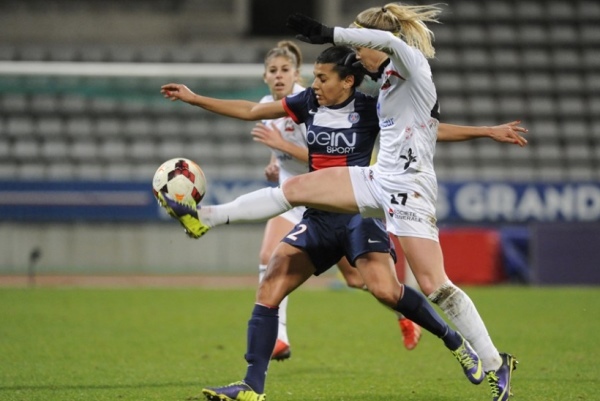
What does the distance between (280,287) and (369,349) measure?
2854 millimetres

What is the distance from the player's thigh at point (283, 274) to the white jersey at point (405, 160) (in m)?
0.58

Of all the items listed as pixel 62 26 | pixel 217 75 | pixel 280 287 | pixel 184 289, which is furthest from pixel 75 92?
pixel 280 287

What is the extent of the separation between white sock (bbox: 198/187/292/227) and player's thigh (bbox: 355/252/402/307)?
77 cm

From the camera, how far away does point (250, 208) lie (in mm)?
5270

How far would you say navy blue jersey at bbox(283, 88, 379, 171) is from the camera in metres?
6.04

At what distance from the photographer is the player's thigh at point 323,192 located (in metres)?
5.32

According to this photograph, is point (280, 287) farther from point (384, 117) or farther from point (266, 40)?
point (266, 40)

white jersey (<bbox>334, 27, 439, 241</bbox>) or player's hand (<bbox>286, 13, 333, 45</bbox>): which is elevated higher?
player's hand (<bbox>286, 13, 333, 45</bbox>)

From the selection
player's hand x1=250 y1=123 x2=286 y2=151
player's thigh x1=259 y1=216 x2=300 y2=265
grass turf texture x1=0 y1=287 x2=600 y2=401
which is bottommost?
grass turf texture x1=0 y1=287 x2=600 y2=401

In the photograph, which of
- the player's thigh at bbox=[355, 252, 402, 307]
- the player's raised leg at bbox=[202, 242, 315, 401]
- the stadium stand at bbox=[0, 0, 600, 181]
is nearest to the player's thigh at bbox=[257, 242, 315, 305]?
the player's raised leg at bbox=[202, 242, 315, 401]

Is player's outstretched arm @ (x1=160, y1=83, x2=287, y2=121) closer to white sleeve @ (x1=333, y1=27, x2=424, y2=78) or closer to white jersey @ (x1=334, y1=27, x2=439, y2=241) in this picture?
white jersey @ (x1=334, y1=27, x2=439, y2=241)

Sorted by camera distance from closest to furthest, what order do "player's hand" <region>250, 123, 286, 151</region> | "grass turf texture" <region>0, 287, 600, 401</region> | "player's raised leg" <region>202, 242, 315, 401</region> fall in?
"player's raised leg" <region>202, 242, 315, 401</region>, "grass turf texture" <region>0, 287, 600, 401</region>, "player's hand" <region>250, 123, 286, 151</region>

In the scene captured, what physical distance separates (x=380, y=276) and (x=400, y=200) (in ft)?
2.29

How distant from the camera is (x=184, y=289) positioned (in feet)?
47.9
